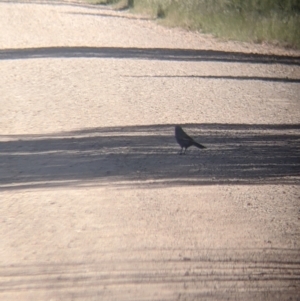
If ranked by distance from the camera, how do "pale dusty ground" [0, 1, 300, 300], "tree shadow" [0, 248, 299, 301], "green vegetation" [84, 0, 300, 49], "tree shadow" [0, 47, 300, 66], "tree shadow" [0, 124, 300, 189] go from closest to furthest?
"tree shadow" [0, 248, 299, 301]
"pale dusty ground" [0, 1, 300, 300]
"tree shadow" [0, 124, 300, 189]
"tree shadow" [0, 47, 300, 66]
"green vegetation" [84, 0, 300, 49]

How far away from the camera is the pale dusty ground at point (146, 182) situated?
20.2ft

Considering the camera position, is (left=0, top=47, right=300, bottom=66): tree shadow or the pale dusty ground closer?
the pale dusty ground

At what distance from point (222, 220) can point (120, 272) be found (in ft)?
5.61

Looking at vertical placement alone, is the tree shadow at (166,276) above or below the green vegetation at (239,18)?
above

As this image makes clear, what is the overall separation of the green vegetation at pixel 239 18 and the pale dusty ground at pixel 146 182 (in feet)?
16.2

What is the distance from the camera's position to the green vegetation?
920 inches

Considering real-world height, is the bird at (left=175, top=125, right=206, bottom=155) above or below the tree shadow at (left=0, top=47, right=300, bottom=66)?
above

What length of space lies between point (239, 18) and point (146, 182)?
17.1m

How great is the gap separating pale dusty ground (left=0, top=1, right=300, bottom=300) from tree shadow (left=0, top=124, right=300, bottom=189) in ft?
0.08

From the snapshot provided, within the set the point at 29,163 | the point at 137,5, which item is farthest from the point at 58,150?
the point at 137,5

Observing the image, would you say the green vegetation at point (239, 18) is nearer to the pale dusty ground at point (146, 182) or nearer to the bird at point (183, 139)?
the pale dusty ground at point (146, 182)

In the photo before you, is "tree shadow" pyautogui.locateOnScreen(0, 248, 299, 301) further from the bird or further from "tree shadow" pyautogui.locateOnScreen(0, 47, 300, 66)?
"tree shadow" pyautogui.locateOnScreen(0, 47, 300, 66)

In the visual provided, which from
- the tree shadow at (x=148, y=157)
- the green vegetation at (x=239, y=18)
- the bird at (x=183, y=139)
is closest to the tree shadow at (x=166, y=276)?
the tree shadow at (x=148, y=157)

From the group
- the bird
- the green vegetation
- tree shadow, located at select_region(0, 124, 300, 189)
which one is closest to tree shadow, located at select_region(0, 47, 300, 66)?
the green vegetation
